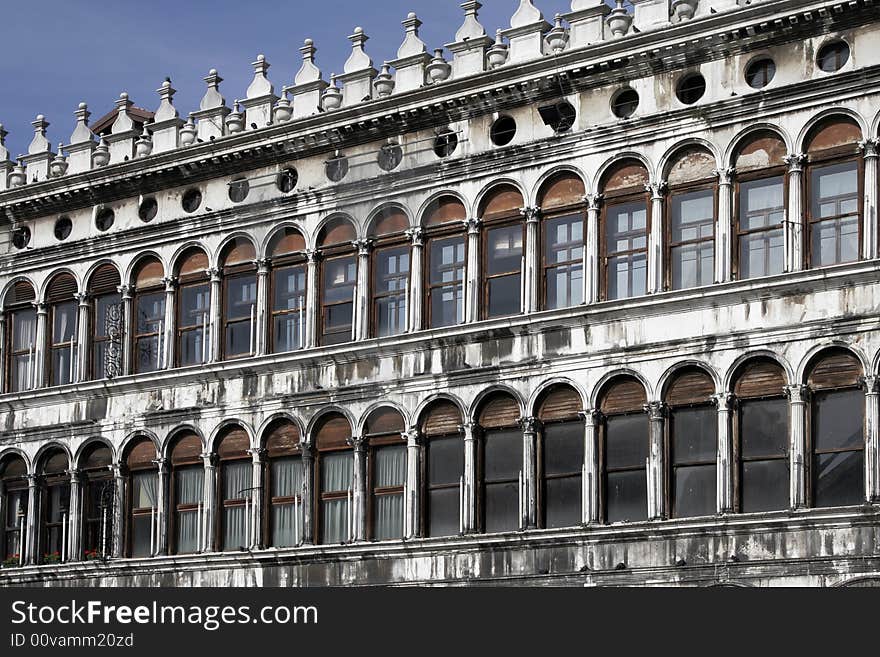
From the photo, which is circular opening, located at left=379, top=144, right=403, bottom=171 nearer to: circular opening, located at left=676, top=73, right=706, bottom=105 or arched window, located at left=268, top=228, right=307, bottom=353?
arched window, located at left=268, top=228, right=307, bottom=353

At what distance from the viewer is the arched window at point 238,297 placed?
4356cm

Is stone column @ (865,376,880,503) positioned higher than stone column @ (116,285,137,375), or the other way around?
stone column @ (116,285,137,375)

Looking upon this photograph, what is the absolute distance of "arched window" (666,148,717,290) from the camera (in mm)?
37438

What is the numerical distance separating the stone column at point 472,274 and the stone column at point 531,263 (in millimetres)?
953

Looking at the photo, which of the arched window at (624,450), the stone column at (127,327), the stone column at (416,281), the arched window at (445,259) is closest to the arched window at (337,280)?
the stone column at (416,281)

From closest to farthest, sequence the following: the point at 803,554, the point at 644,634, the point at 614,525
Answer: the point at 644,634, the point at 803,554, the point at 614,525

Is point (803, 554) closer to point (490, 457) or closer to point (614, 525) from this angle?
point (614, 525)

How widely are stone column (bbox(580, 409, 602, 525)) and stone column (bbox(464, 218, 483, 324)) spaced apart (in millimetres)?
3005

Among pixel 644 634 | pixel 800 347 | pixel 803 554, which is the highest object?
pixel 800 347

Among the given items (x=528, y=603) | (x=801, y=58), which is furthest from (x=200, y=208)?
(x=528, y=603)

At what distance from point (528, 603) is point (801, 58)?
15.7 m

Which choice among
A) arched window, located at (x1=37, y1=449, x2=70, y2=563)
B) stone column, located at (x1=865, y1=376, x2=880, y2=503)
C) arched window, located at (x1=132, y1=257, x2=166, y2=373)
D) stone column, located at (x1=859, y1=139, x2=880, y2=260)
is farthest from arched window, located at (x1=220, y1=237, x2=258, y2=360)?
stone column, located at (x1=865, y1=376, x2=880, y2=503)

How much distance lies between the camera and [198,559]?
42.9 metres

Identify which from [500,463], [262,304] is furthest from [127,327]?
[500,463]
